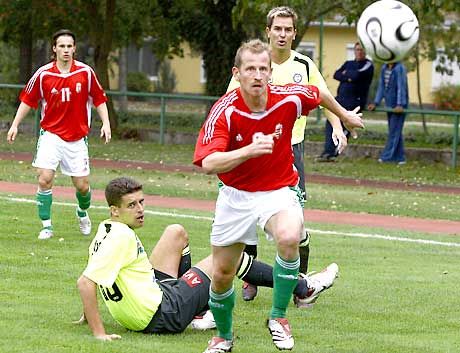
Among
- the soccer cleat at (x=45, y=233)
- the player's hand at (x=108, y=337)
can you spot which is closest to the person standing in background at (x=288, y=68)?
the player's hand at (x=108, y=337)

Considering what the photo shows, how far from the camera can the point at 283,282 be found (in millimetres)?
7527

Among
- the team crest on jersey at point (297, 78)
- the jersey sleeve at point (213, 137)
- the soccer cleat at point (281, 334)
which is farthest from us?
the team crest on jersey at point (297, 78)

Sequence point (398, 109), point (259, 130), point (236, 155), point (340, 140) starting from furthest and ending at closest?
1. point (398, 109)
2. point (340, 140)
3. point (259, 130)
4. point (236, 155)

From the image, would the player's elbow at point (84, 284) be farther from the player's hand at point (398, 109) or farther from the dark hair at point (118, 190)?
the player's hand at point (398, 109)

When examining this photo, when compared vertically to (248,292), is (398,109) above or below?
above

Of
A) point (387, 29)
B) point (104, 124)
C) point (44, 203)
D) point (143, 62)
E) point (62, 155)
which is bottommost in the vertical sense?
point (143, 62)

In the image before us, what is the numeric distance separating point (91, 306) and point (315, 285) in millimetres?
2087

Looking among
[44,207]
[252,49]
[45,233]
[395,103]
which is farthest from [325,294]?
[395,103]

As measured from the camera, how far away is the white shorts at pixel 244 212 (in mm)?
7438

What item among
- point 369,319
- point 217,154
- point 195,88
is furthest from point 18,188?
point 195,88

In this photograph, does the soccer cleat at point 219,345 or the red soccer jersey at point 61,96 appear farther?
the red soccer jersey at point 61,96

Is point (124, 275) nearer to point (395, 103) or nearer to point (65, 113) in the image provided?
point (65, 113)

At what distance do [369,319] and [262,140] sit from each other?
2451mm

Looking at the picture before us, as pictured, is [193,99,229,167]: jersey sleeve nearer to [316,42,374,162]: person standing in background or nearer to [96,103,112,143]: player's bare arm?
[96,103,112,143]: player's bare arm
